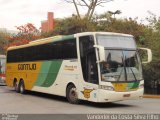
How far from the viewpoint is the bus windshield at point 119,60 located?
16953 millimetres

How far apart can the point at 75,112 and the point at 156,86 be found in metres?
14.5

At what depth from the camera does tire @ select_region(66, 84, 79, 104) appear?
18.7m

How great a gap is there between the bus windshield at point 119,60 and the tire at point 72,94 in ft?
8.07

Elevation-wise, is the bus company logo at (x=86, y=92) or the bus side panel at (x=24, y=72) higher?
the bus side panel at (x=24, y=72)

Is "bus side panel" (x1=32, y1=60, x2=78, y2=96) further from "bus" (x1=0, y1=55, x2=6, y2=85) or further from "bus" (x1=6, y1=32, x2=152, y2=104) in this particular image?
"bus" (x1=0, y1=55, x2=6, y2=85)

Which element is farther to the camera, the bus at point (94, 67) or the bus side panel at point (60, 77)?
the bus side panel at point (60, 77)

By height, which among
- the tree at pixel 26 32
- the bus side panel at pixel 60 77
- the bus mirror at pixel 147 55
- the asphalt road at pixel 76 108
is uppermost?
the tree at pixel 26 32

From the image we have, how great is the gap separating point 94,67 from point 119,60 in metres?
1.15

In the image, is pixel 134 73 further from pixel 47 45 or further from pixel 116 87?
pixel 47 45

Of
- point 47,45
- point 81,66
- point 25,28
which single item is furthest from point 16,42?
point 81,66

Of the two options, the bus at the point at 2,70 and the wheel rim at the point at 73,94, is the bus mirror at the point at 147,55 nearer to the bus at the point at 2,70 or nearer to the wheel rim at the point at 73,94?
the wheel rim at the point at 73,94

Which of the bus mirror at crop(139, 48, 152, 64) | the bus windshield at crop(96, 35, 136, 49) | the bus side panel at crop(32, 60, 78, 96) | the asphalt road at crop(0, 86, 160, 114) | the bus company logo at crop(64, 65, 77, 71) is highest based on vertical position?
the bus windshield at crop(96, 35, 136, 49)

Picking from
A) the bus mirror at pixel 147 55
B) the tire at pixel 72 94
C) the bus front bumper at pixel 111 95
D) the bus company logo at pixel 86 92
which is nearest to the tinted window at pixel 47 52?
the tire at pixel 72 94

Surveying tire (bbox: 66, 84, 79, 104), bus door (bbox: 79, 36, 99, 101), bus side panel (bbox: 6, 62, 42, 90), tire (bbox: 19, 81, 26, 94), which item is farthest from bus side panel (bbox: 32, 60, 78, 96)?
tire (bbox: 19, 81, 26, 94)
